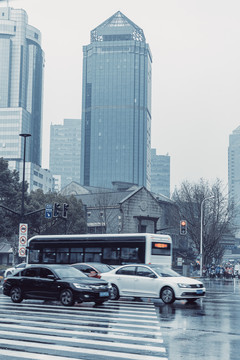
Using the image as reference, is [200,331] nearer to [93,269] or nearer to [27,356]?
[27,356]

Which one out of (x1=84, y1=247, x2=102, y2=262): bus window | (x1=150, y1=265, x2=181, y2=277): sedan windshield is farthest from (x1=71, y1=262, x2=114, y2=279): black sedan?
(x1=84, y1=247, x2=102, y2=262): bus window

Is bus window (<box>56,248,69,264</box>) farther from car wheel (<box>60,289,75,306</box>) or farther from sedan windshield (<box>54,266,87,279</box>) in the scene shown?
car wheel (<box>60,289,75,306</box>)

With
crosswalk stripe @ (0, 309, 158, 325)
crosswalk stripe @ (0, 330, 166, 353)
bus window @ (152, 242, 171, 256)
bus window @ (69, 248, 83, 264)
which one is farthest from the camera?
bus window @ (69, 248, 83, 264)

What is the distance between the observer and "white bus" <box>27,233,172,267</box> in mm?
29078

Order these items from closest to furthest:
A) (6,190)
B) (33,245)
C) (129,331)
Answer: (129,331), (33,245), (6,190)

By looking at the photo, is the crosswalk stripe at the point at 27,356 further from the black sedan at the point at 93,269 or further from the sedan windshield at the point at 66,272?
the black sedan at the point at 93,269

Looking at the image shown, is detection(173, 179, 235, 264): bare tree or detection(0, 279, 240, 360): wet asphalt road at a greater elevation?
detection(173, 179, 235, 264): bare tree

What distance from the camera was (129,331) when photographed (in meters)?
12.4

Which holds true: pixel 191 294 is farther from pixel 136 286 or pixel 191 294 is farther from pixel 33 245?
pixel 33 245

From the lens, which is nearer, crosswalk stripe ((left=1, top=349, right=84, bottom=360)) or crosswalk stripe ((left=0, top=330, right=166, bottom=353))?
crosswalk stripe ((left=1, top=349, right=84, bottom=360))

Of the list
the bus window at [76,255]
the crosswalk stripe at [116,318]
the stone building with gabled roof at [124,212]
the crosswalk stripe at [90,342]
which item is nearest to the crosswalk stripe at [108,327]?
the crosswalk stripe at [116,318]

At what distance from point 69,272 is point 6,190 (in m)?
39.1

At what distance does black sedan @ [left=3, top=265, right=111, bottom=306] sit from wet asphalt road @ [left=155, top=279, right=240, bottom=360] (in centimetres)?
236

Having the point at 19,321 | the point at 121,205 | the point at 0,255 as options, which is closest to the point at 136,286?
the point at 19,321
